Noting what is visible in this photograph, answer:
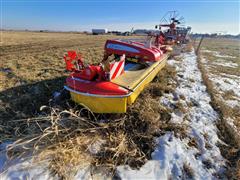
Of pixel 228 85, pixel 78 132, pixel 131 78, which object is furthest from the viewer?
pixel 228 85

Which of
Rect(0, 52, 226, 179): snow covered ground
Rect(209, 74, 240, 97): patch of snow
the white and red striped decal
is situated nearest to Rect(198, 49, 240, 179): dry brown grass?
Rect(0, 52, 226, 179): snow covered ground

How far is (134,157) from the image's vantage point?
2434 millimetres

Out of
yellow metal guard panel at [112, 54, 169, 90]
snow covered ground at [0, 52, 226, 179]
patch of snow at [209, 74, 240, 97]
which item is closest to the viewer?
snow covered ground at [0, 52, 226, 179]

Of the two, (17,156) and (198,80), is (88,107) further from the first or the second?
(198,80)

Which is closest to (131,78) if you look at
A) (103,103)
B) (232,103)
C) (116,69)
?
(116,69)

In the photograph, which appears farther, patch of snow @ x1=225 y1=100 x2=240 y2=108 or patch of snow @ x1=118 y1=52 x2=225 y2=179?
patch of snow @ x1=225 y1=100 x2=240 y2=108

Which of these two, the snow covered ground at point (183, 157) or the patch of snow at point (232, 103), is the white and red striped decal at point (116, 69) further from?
the patch of snow at point (232, 103)

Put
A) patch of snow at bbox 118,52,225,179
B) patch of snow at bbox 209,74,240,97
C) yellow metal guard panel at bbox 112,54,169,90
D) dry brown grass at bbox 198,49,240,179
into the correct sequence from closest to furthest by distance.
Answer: patch of snow at bbox 118,52,225,179
dry brown grass at bbox 198,49,240,179
yellow metal guard panel at bbox 112,54,169,90
patch of snow at bbox 209,74,240,97

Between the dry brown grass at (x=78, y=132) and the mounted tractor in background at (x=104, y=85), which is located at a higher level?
the mounted tractor in background at (x=104, y=85)

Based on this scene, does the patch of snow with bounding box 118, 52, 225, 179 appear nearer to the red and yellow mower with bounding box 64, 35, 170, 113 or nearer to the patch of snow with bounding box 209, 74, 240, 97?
the red and yellow mower with bounding box 64, 35, 170, 113

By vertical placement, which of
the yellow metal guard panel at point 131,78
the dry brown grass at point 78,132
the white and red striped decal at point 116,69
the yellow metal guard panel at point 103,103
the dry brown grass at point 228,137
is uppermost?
the white and red striped decal at point 116,69

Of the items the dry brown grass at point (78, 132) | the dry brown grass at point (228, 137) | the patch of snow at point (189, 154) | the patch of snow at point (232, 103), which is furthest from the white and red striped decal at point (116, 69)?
the patch of snow at point (232, 103)

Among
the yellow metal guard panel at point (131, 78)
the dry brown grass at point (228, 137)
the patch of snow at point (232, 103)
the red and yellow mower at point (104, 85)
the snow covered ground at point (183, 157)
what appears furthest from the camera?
the patch of snow at point (232, 103)

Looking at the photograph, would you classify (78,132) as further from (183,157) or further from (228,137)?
(228,137)
